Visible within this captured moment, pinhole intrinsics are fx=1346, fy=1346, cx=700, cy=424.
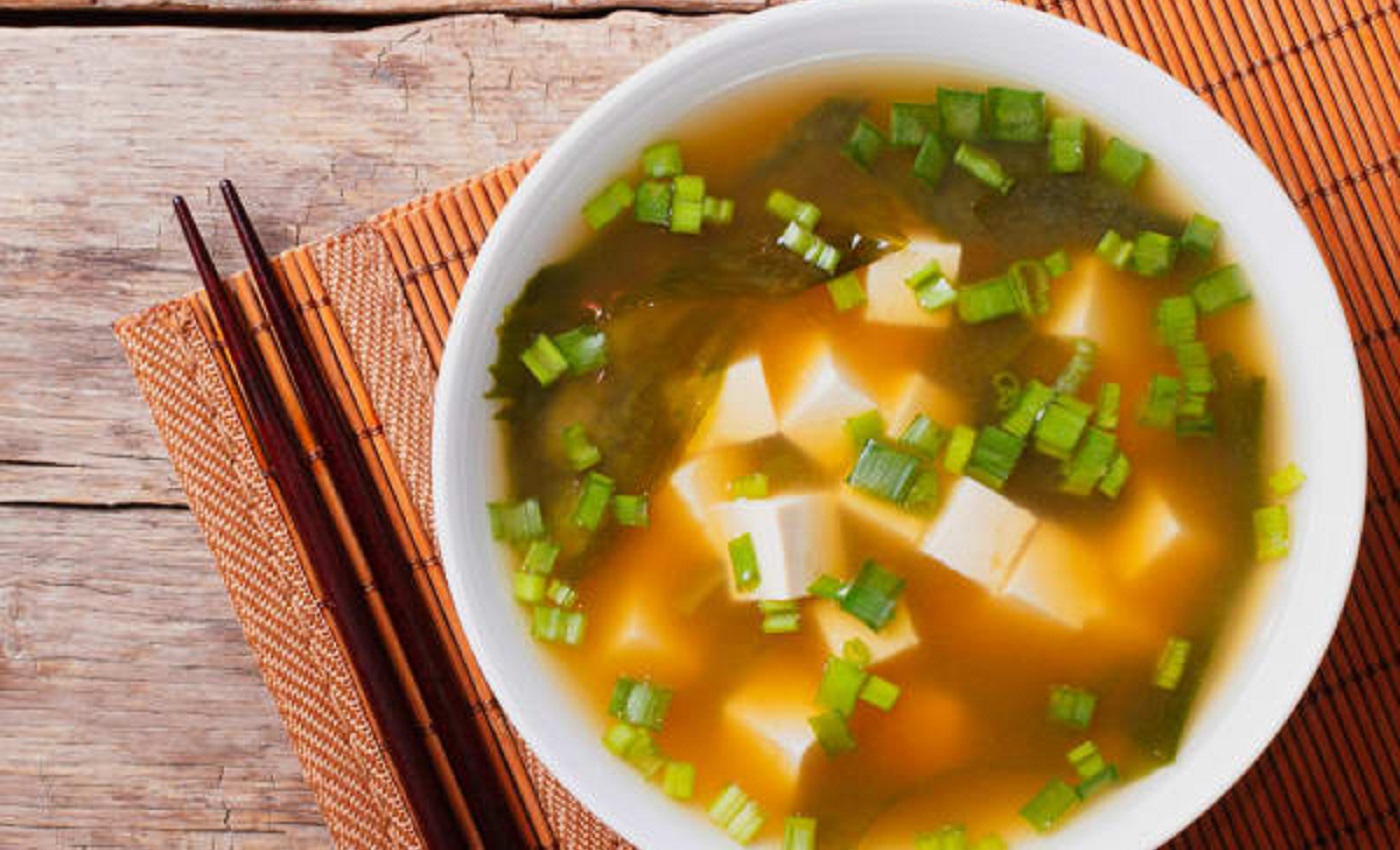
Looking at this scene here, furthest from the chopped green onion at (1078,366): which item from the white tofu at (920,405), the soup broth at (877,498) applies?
the white tofu at (920,405)

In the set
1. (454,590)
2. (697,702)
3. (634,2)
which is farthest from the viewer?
(634,2)

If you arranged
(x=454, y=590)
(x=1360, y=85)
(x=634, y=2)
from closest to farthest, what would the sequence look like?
(x=454, y=590)
(x=1360, y=85)
(x=634, y=2)

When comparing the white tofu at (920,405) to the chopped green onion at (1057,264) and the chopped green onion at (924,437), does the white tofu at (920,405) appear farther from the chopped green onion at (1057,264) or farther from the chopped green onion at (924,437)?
the chopped green onion at (1057,264)

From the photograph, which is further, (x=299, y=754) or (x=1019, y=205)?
(x=299, y=754)

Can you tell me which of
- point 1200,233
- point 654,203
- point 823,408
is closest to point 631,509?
point 823,408

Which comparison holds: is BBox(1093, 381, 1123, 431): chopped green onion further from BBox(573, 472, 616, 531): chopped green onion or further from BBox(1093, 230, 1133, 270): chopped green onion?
BBox(573, 472, 616, 531): chopped green onion

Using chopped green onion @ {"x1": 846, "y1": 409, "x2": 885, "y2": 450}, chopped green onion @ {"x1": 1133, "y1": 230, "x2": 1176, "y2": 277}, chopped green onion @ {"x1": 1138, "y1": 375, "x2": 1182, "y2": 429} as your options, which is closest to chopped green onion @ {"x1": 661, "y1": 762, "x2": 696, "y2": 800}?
chopped green onion @ {"x1": 846, "y1": 409, "x2": 885, "y2": 450}

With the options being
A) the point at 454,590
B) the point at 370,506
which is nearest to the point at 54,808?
the point at 370,506

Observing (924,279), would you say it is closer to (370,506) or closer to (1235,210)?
(1235,210)
